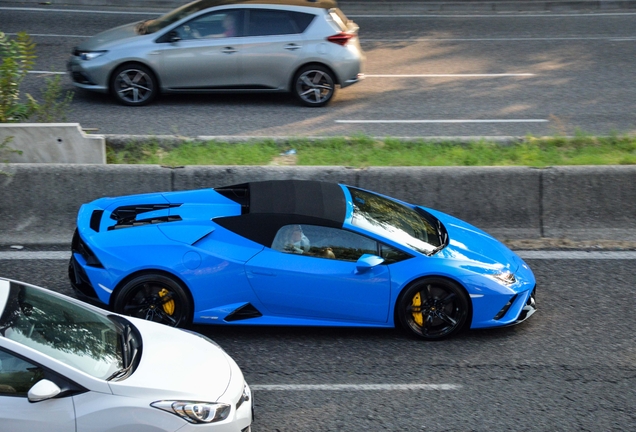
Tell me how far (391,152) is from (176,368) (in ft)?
19.6

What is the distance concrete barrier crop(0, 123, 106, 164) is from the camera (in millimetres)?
9031

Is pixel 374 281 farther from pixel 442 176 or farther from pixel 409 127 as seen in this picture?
pixel 409 127

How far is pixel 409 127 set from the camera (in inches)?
459

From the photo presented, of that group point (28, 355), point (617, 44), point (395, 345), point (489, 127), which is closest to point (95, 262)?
point (28, 355)

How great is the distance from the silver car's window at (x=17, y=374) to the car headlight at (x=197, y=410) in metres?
0.68

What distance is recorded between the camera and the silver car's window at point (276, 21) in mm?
12492

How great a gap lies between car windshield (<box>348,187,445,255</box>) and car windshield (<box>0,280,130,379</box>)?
8.29 feet

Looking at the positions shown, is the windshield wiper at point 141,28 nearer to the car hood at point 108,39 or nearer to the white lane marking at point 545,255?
the car hood at point 108,39

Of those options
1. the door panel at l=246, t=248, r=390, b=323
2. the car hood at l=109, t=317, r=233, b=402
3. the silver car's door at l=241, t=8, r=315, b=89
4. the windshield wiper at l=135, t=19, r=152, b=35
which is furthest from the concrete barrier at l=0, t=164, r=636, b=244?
the windshield wiper at l=135, t=19, r=152, b=35

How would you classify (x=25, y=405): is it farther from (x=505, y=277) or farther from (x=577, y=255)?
(x=577, y=255)

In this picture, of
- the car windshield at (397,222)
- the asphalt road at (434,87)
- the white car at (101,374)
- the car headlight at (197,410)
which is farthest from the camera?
the asphalt road at (434,87)

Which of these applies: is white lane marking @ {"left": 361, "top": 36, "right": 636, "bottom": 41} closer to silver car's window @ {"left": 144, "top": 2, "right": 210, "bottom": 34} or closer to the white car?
silver car's window @ {"left": 144, "top": 2, "right": 210, "bottom": 34}

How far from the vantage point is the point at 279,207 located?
22.2 ft

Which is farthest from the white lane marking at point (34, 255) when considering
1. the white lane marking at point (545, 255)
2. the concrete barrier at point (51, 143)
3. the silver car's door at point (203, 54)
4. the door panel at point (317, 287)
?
the silver car's door at point (203, 54)
